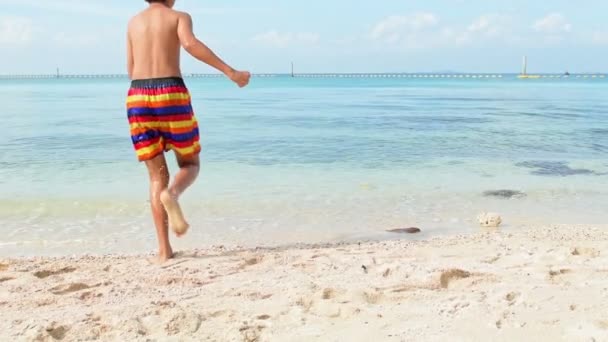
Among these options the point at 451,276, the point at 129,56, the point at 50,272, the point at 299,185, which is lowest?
the point at 299,185

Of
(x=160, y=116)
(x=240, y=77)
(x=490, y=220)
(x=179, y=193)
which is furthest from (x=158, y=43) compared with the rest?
(x=490, y=220)

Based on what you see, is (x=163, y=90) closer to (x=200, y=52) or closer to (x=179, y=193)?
(x=200, y=52)

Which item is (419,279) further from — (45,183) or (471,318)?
(45,183)

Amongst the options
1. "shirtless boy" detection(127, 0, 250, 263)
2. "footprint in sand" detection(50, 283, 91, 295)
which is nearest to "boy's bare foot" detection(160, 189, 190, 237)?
"shirtless boy" detection(127, 0, 250, 263)

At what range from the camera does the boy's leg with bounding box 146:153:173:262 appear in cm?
391

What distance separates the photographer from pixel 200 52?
141 inches

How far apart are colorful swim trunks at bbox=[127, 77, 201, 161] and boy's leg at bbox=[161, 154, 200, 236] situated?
10cm

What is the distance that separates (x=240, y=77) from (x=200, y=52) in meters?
0.28

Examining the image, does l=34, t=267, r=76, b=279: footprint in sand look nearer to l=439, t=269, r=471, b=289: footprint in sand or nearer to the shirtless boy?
the shirtless boy

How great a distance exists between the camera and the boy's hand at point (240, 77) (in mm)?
3566

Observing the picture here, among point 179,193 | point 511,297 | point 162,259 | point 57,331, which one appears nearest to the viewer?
point 57,331

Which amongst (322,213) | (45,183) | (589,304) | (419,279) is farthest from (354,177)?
(589,304)

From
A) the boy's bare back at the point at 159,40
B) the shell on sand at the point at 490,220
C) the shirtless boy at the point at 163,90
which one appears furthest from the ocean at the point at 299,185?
the boy's bare back at the point at 159,40

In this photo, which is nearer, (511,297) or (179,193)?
(511,297)
